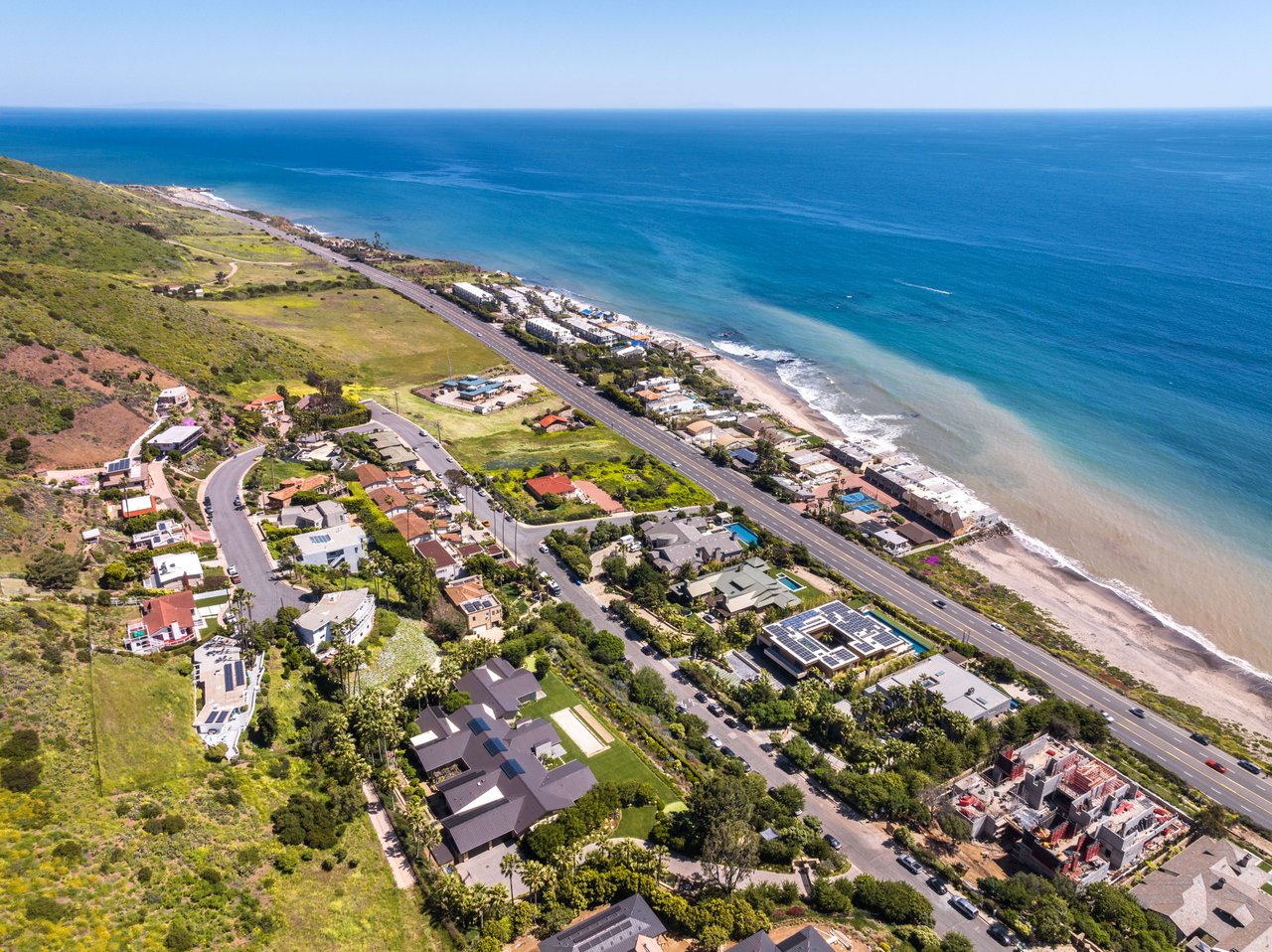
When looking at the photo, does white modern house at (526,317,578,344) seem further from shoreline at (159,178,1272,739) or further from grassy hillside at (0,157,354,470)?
shoreline at (159,178,1272,739)

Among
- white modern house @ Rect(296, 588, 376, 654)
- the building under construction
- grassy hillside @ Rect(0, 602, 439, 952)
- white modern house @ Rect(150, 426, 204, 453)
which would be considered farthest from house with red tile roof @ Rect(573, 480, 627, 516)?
the building under construction

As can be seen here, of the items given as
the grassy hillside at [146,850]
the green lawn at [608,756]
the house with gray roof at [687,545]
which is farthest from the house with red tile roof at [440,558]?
the grassy hillside at [146,850]

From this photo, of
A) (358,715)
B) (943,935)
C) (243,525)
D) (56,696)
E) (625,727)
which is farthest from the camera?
(243,525)

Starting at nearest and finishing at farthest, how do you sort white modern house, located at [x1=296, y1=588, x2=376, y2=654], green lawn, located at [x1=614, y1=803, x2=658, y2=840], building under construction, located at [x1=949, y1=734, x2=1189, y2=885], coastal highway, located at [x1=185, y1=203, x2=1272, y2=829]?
building under construction, located at [x1=949, y1=734, x2=1189, y2=885] → green lawn, located at [x1=614, y1=803, x2=658, y2=840] → coastal highway, located at [x1=185, y1=203, x2=1272, y2=829] → white modern house, located at [x1=296, y1=588, x2=376, y2=654]

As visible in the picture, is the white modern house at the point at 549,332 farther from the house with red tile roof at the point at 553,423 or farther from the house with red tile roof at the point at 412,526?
the house with red tile roof at the point at 412,526

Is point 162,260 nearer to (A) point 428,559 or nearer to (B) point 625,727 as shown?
(A) point 428,559

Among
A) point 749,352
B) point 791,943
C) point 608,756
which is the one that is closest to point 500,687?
point 608,756

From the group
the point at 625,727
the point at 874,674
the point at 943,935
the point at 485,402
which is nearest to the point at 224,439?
the point at 485,402
